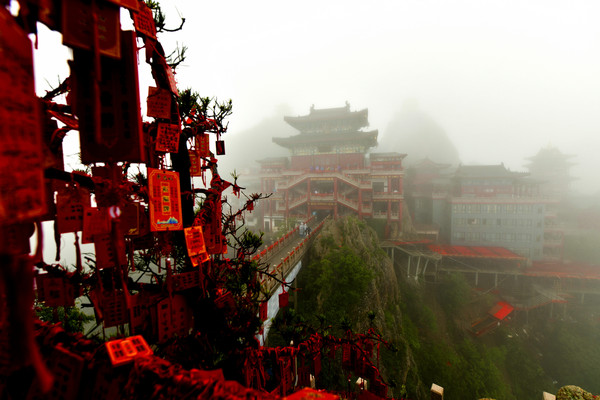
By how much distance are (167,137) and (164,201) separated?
877mm

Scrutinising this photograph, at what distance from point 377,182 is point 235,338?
2462cm

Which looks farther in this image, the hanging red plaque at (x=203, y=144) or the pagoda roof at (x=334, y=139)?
the pagoda roof at (x=334, y=139)

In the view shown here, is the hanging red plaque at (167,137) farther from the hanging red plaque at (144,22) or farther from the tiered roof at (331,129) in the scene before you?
the tiered roof at (331,129)

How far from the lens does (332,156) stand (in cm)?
2906

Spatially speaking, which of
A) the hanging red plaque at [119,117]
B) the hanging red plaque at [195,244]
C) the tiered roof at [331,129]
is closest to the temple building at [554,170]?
the tiered roof at [331,129]

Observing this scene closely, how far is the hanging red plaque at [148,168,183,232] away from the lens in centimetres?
278

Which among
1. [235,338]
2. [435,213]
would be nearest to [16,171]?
[235,338]

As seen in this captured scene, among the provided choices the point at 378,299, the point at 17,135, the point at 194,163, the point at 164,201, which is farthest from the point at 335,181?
the point at 17,135

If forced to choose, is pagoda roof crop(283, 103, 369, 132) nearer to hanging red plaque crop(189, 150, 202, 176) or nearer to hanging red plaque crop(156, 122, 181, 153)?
hanging red plaque crop(189, 150, 202, 176)

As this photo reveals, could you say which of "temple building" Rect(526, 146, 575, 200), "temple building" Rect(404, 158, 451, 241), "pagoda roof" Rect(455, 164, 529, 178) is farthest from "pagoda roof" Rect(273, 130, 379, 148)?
"temple building" Rect(526, 146, 575, 200)

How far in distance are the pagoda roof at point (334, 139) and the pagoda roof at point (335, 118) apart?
142 inches

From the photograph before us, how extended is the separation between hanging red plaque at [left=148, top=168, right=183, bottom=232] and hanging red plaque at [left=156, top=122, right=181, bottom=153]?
1.22 ft

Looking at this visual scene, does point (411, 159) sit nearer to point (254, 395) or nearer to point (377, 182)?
point (377, 182)

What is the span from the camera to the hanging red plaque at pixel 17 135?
917 mm
